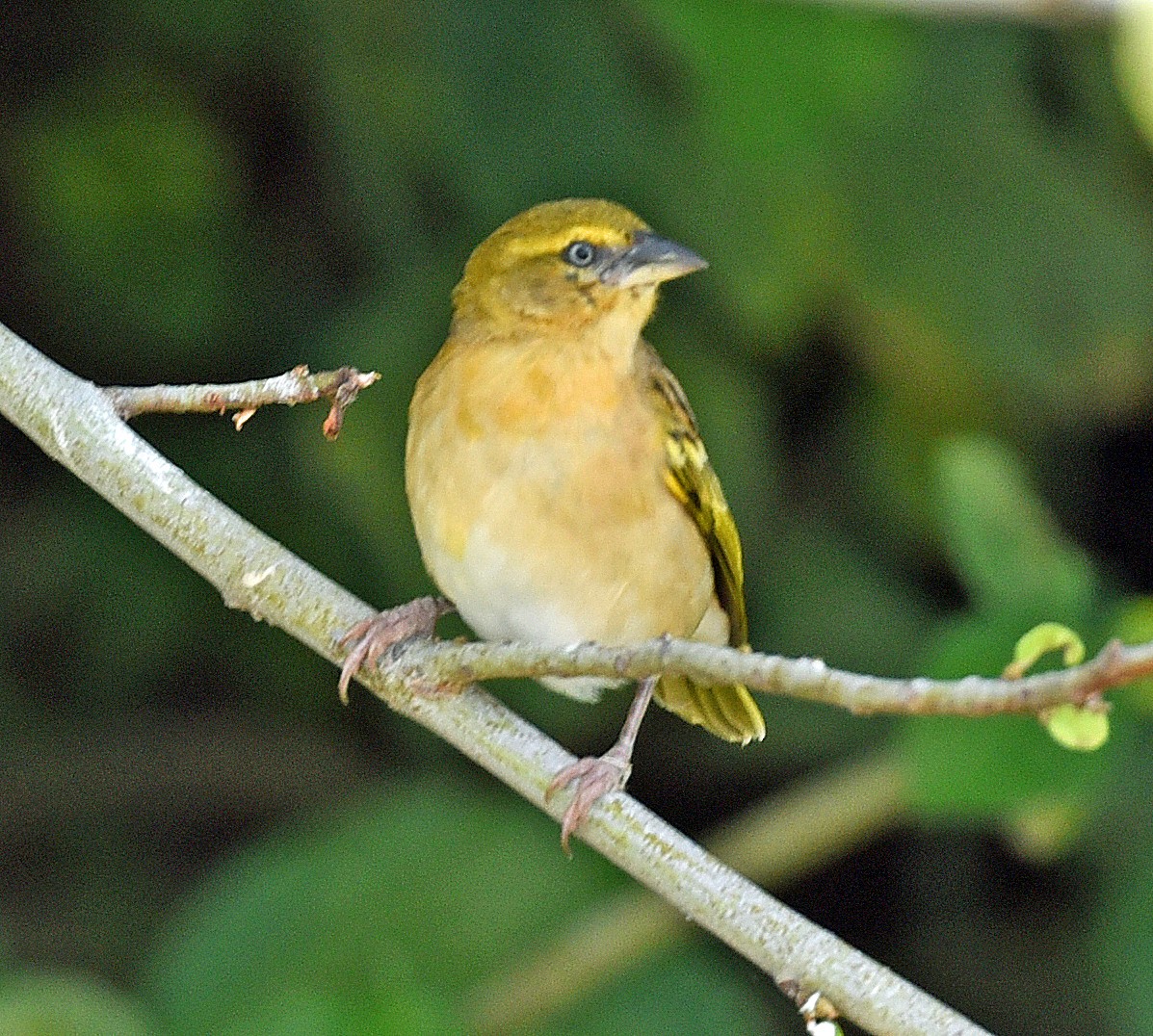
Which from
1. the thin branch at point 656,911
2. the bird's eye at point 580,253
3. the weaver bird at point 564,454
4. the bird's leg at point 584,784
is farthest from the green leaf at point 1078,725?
the thin branch at point 656,911

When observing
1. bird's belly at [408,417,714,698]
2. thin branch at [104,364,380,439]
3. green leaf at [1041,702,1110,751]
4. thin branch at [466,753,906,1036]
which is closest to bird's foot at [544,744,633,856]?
thin branch at [104,364,380,439]

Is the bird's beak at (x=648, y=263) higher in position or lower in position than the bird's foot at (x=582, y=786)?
higher

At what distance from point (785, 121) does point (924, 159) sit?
2.09 ft

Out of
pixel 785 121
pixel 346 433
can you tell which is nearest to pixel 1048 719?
pixel 785 121

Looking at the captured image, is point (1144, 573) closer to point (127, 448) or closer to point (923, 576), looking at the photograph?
point (923, 576)

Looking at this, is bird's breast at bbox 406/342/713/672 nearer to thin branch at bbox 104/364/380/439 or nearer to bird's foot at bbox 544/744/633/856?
bird's foot at bbox 544/744/633/856

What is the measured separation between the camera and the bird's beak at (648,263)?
3.23 metres

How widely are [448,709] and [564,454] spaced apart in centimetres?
74

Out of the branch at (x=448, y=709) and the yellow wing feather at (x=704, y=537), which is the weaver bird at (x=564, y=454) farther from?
the branch at (x=448, y=709)

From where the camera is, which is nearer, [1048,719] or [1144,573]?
[1048,719]

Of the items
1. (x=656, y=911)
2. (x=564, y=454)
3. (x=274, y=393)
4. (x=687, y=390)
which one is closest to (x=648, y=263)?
(x=564, y=454)

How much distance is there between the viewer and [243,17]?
14.8 ft

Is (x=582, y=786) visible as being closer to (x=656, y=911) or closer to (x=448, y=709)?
(x=448, y=709)

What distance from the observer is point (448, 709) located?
2572 mm
